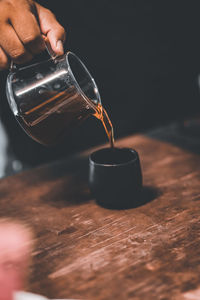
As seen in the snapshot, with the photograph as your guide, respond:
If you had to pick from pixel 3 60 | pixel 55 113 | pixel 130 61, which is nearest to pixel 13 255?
pixel 55 113

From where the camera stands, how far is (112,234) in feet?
2.74

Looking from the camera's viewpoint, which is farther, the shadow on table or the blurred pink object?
the shadow on table

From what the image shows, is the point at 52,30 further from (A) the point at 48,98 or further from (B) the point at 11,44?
(A) the point at 48,98

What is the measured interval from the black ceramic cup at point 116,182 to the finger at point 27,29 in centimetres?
39

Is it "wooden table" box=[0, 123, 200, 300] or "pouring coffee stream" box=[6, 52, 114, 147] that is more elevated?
"pouring coffee stream" box=[6, 52, 114, 147]

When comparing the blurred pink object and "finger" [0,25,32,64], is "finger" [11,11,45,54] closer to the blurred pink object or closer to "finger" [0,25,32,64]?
"finger" [0,25,32,64]

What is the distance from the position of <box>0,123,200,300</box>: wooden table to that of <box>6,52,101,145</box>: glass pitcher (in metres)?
0.27

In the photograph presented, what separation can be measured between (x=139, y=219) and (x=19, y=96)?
484 mm

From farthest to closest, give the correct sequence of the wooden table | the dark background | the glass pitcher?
the dark background
the glass pitcher
the wooden table

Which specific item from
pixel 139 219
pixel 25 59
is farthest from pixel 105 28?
pixel 139 219

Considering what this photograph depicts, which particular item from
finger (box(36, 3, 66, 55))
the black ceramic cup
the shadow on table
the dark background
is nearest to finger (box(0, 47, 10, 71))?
finger (box(36, 3, 66, 55))

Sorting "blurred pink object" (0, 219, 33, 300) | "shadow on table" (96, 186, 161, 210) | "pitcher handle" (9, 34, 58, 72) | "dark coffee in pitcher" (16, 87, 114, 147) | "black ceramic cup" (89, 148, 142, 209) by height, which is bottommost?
"shadow on table" (96, 186, 161, 210)

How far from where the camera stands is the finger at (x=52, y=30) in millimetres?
930

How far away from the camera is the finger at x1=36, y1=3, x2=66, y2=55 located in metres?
0.93
